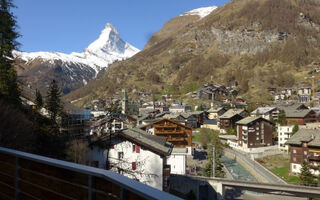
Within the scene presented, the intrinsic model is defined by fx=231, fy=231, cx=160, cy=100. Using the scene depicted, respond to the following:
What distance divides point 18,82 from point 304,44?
151 m

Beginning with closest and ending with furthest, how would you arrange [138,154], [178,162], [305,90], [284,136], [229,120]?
[138,154] < [178,162] < [284,136] < [229,120] < [305,90]

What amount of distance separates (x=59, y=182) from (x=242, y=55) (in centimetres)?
15238

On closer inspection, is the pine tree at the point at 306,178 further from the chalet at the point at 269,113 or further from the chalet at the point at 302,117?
the chalet at the point at 269,113

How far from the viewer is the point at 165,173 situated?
15406 millimetres

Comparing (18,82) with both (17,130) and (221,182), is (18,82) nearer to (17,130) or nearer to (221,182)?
(17,130)

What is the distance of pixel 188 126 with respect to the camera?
4150 centimetres

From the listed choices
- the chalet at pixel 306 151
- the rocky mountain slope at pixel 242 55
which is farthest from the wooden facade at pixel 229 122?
the rocky mountain slope at pixel 242 55

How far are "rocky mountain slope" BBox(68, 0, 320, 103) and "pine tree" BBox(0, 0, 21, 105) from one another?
89062 millimetres

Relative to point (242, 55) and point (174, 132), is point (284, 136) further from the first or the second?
point (242, 55)

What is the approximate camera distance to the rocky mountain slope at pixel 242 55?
11552 centimetres

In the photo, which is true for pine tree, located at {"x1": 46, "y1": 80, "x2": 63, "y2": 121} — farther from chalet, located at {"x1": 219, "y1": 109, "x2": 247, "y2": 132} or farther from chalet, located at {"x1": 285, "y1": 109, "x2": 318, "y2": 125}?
chalet, located at {"x1": 285, "y1": 109, "x2": 318, "y2": 125}

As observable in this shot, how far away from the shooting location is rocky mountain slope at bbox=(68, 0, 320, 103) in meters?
116

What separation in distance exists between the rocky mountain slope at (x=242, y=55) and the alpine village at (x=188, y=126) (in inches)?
28.7

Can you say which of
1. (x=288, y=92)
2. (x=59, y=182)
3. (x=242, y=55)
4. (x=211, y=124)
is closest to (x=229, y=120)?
(x=211, y=124)
